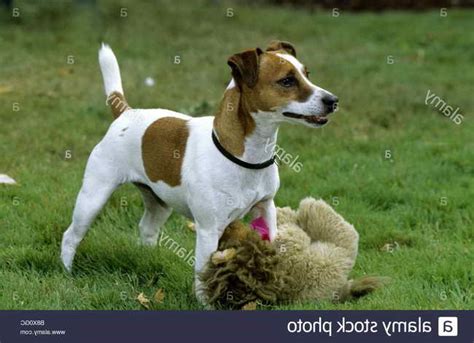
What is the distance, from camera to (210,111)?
785cm

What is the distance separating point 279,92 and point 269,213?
2.23 ft

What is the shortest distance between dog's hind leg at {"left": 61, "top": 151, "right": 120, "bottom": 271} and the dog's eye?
1.13 m

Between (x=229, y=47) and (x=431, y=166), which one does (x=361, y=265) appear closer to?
(x=431, y=166)

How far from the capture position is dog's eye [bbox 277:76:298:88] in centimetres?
414

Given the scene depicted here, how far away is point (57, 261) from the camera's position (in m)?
4.93

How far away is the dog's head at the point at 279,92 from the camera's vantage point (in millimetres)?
4105

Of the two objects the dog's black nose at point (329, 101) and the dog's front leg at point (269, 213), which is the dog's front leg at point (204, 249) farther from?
the dog's black nose at point (329, 101)

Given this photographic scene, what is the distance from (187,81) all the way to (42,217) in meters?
4.09

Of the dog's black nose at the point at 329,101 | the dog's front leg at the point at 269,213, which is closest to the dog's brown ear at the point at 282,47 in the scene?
the dog's black nose at the point at 329,101

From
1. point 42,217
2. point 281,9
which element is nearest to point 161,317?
point 42,217

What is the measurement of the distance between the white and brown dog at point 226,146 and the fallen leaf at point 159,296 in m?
0.29

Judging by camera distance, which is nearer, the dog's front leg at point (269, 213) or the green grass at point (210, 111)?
the dog's front leg at point (269, 213)

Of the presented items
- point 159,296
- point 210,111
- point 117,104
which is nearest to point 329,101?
point 159,296

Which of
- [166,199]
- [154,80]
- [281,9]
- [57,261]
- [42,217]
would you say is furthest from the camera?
[281,9]
